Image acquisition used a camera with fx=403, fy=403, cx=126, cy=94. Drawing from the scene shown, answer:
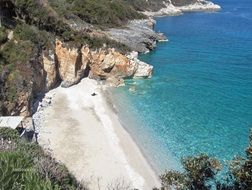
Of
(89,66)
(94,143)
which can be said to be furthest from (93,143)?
(89,66)

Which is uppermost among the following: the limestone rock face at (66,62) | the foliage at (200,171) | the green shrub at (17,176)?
the green shrub at (17,176)

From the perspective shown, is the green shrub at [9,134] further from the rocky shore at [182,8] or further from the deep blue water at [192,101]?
the rocky shore at [182,8]

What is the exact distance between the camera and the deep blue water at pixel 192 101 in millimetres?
31453

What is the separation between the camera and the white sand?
27.0 metres

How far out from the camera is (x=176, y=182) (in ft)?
47.1

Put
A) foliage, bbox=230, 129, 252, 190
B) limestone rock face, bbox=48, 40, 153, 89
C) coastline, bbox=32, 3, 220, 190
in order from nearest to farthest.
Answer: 1. foliage, bbox=230, 129, 252, 190
2. coastline, bbox=32, 3, 220, 190
3. limestone rock face, bbox=48, 40, 153, 89

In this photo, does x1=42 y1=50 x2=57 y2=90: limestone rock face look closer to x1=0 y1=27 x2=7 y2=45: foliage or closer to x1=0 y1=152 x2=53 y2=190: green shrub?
x1=0 y1=27 x2=7 y2=45: foliage

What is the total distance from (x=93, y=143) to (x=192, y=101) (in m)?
13.8

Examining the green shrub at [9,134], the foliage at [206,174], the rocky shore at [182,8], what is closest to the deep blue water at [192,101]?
the green shrub at [9,134]

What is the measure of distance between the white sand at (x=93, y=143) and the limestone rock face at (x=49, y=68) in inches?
43.5

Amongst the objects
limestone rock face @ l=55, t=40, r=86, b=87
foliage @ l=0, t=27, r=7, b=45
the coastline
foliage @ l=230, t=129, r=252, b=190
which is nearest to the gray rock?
limestone rock face @ l=55, t=40, r=86, b=87

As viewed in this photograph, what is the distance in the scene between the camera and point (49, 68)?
42.2 meters

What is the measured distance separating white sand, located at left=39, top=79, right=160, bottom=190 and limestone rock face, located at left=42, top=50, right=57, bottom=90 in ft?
3.63

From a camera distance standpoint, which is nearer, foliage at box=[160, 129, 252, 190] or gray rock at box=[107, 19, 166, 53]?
foliage at box=[160, 129, 252, 190]
